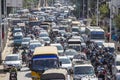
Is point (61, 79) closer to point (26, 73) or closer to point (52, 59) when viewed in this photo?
point (52, 59)

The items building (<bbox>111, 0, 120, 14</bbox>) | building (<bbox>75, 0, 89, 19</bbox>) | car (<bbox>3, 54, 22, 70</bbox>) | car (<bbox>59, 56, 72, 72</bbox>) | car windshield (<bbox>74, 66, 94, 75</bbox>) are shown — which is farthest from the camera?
building (<bbox>75, 0, 89, 19</bbox>)

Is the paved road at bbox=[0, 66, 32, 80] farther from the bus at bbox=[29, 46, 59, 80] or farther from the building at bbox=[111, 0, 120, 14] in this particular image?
the building at bbox=[111, 0, 120, 14]

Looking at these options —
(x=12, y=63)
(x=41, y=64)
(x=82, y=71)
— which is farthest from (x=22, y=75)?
(x=82, y=71)

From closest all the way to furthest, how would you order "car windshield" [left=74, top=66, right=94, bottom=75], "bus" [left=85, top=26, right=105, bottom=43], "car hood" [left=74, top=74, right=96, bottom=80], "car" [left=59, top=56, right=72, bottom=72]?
"car hood" [left=74, top=74, right=96, bottom=80], "car windshield" [left=74, top=66, right=94, bottom=75], "car" [left=59, top=56, right=72, bottom=72], "bus" [left=85, top=26, right=105, bottom=43]

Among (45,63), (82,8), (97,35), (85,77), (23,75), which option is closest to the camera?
(85,77)

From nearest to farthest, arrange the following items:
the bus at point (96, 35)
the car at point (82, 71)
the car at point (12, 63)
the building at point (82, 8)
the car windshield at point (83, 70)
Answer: the car at point (82, 71)
the car windshield at point (83, 70)
the car at point (12, 63)
the bus at point (96, 35)
the building at point (82, 8)

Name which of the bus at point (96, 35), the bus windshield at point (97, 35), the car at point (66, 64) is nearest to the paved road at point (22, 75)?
the car at point (66, 64)

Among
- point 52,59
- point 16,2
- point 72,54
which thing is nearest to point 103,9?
point 16,2

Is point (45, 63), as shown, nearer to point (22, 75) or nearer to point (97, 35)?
point (22, 75)

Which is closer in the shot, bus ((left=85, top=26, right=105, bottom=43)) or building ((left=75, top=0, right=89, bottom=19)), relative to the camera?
bus ((left=85, top=26, right=105, bottom=43))

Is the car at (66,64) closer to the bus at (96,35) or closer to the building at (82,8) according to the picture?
the bus at (96,35)

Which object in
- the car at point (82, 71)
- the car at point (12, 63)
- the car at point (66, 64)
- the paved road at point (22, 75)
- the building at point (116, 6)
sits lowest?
the paved road at point (22, 75)

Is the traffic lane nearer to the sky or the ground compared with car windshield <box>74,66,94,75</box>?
nearer to the ground

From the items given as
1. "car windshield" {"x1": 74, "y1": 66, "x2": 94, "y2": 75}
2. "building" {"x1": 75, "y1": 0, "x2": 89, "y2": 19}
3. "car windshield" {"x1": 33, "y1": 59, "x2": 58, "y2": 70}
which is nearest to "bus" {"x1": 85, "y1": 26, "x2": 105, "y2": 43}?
"car windshield" {"x1": 74, "y1": 66, "x2": 94, "y2": 75}
